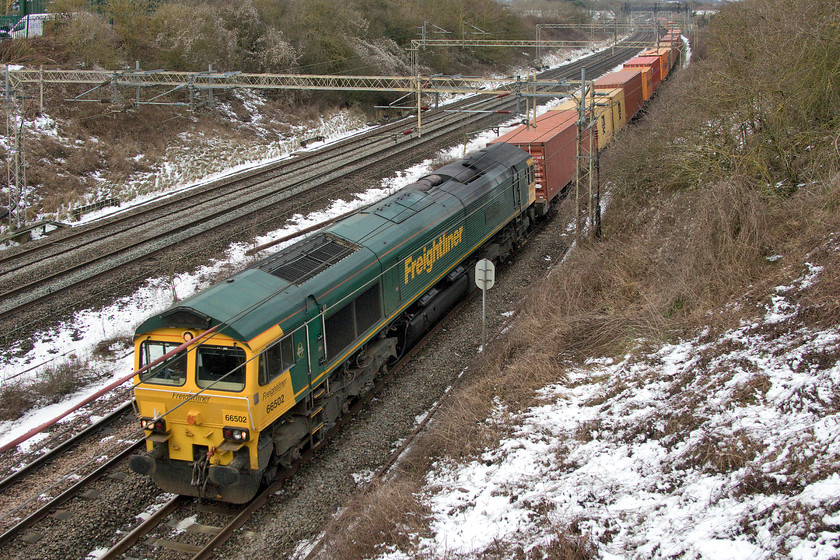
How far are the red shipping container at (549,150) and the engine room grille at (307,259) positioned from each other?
11.7m

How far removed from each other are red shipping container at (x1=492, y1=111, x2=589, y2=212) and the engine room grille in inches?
460

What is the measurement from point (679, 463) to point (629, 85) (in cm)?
3045

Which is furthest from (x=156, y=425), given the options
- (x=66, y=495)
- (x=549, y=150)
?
(x=549, y=150)

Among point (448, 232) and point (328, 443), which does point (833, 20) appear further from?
point (328, 443)

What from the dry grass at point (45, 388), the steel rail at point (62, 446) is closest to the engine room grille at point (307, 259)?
the steel rail at point (62, 446)

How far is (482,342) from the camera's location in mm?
15461

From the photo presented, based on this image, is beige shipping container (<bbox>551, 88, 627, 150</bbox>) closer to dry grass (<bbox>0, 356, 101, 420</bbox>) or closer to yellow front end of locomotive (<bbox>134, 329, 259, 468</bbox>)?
→ dry grass (<bbox>0, 356, 101, 420</bbox>)

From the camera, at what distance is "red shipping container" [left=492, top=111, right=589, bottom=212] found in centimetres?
2284

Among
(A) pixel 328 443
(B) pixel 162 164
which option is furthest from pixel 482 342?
(B) pixel 162 164

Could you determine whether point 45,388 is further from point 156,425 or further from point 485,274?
point 485,274

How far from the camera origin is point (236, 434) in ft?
31.2

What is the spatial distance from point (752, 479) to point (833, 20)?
11948 mm

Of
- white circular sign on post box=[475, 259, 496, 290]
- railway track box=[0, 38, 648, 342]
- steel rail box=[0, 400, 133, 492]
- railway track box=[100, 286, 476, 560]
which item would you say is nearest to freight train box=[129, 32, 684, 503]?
railway track box=[100, 286, 476, 560]

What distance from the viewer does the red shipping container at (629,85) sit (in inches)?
1326
